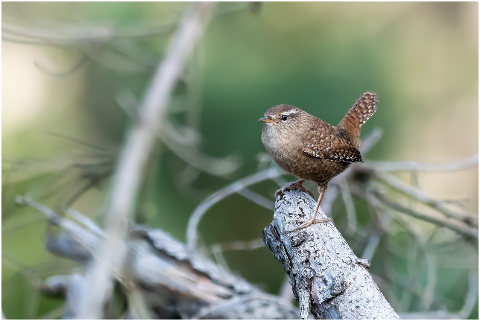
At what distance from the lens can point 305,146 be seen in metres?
1.74

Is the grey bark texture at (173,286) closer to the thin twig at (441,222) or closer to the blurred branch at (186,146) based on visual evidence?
the blurred branch at (186,146)

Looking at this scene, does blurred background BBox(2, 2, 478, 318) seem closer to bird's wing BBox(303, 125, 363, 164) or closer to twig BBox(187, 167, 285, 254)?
twig BBox(187, 167, 285, 254)

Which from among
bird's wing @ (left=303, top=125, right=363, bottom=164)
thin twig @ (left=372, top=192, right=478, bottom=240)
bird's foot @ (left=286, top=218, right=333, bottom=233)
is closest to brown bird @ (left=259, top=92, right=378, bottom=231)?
bird's wing @ (left=303, top=125, right=363, bottom=164)

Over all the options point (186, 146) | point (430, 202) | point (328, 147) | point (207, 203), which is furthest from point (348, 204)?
point (186, 146)

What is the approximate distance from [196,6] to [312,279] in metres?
1.39

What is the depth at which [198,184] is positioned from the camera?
3.29 meters

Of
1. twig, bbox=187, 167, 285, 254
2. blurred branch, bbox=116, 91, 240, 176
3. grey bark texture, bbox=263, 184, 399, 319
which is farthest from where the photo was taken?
twig, bbox=187, 167, 285, 254

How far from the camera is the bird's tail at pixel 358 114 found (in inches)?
77.5

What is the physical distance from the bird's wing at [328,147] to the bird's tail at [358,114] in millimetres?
147

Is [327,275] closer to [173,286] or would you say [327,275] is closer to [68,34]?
[173,286]

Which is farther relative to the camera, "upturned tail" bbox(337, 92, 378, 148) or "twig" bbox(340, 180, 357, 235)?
"twig" bbox(340, 180, 357, 235)

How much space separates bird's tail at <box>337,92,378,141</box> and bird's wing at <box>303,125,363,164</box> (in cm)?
15

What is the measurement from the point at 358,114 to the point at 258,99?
125 centimetres

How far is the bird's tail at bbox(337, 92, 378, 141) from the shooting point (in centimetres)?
197
